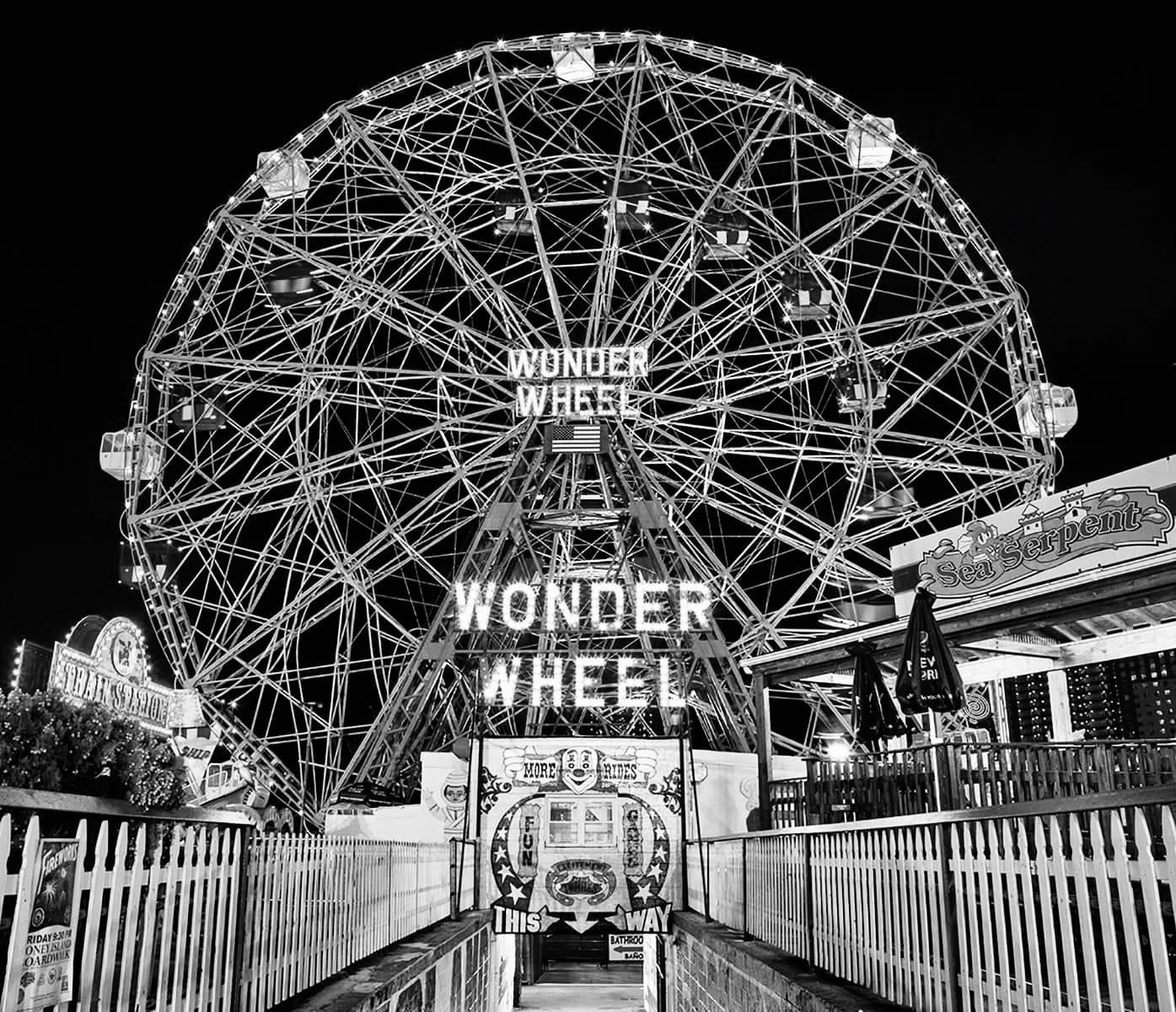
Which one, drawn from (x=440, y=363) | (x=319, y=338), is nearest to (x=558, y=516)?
(x=440, y=363)

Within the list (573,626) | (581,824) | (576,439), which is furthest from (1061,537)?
(573,626)

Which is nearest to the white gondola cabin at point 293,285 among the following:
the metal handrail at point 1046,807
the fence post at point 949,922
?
the metal handrail at point 1046,807

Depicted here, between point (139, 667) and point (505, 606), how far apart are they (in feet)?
29.6

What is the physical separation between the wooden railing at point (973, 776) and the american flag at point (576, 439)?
10.2 meters

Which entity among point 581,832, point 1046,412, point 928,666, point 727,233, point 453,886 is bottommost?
point 453,886

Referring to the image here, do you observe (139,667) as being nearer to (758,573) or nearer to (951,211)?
(951,211)

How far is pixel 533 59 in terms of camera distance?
23875 millimetres

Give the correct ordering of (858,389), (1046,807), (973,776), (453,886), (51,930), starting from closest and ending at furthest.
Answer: (51,930)
(1046,807)
(973,776)
(453,886)
(858,389)

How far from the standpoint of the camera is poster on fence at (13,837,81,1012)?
333 cm

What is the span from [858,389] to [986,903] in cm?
1659

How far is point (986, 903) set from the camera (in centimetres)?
460

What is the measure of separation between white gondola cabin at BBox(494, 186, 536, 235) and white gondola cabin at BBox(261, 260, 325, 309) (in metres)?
3.65

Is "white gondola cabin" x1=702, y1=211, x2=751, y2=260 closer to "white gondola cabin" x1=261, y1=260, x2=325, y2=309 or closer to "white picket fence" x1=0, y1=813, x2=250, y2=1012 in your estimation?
"white gondola cabin" x1=261, y1=260, x2=325, y2=309

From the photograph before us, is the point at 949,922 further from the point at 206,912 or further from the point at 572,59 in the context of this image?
the point at 572,59
